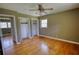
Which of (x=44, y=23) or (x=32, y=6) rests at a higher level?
(x=32, y=6)

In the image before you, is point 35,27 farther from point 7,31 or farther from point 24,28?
point 7,31

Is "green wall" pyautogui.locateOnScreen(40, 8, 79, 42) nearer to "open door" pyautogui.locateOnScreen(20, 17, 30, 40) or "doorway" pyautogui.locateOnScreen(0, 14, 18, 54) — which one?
"open door" pyautogui.locateOnScreen(20, 17, 30, 40)

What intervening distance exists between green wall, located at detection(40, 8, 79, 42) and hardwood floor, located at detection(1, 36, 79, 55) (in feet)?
0.49

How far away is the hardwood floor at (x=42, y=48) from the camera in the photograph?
1.46m

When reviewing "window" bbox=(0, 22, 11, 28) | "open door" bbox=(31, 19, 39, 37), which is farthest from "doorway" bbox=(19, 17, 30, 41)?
"window" bbox=(0, 22, 11, 28)

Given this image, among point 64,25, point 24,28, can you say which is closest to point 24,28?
point 24,28

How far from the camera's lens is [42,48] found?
153cm

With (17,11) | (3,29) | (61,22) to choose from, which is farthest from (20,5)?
(61,22)

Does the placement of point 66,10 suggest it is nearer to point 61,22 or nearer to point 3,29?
point 61,22

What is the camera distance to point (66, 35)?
1542 mm

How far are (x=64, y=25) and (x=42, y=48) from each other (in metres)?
0.63

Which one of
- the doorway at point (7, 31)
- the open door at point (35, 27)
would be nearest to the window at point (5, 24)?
the doorway at point (7, 31)

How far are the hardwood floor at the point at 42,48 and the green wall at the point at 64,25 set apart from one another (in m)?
0.15
